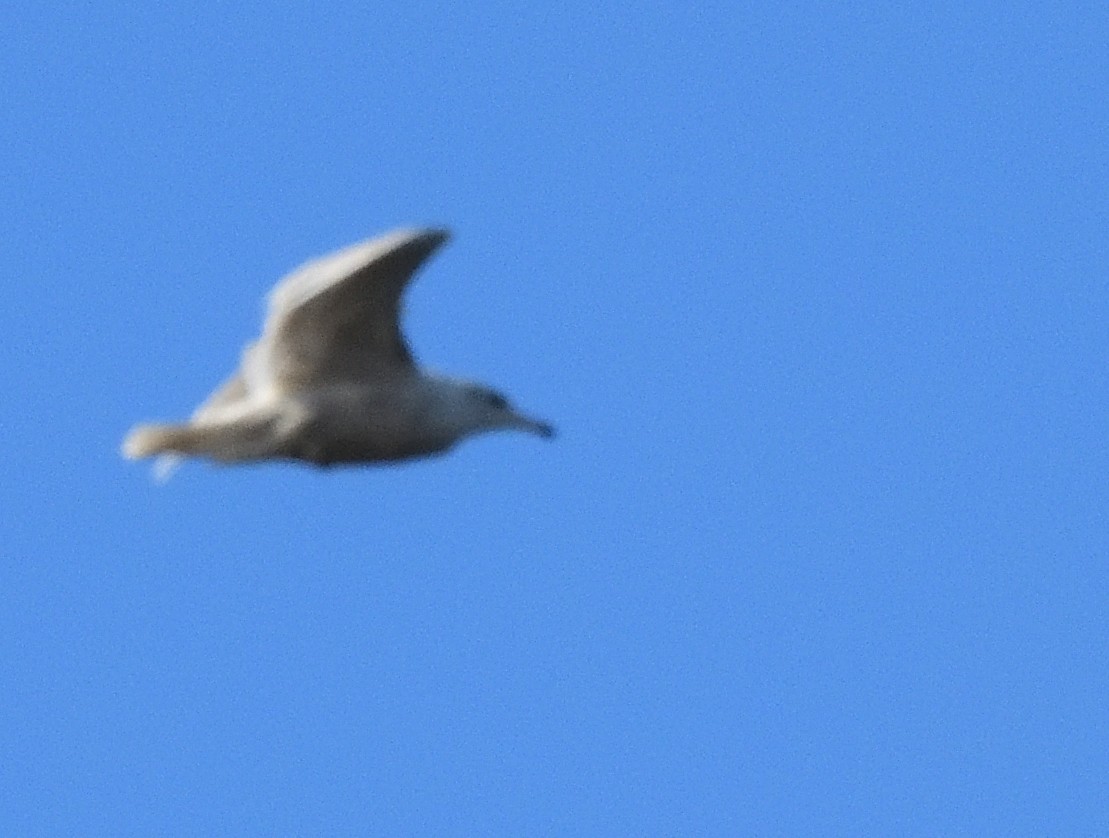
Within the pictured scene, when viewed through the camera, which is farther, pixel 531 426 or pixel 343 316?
pixel 531 426

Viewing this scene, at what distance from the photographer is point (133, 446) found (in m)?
17.3

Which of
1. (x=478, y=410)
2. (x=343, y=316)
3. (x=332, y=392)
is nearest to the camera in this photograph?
(x=343, y=316)

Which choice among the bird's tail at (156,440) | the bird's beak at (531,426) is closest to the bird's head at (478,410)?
the bird's beak at (531,426)

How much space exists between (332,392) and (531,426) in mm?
1692

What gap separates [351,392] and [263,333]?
55 cm

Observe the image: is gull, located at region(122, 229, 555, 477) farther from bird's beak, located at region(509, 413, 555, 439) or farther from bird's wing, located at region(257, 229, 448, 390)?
bird's beak, located at region(509, 413, 555, 439)

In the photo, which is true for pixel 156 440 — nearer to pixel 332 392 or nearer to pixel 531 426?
pixel 332 392

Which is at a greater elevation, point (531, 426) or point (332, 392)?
point (531, 426)

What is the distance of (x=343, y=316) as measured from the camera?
1675 cm

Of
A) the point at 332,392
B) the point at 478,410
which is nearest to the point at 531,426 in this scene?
the point at 478,410

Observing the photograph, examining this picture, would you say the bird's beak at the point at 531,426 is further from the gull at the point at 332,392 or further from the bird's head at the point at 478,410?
the gull at the point at 332,392

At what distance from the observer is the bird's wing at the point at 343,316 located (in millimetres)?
16297

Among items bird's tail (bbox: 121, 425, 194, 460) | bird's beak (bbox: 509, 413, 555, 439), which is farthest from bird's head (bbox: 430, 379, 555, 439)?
bird's tail (bbox: 121, 425, 194, 460)

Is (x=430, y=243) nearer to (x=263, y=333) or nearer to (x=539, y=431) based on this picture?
(x=263, y=333)
